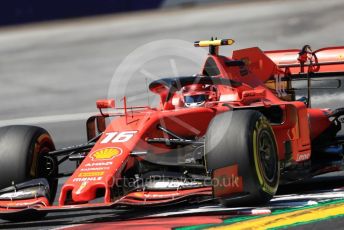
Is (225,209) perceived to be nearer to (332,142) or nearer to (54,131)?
(332,142)

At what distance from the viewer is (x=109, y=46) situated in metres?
23.8

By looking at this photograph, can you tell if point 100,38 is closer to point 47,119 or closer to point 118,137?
point 47,119

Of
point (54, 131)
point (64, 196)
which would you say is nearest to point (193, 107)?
point (64, 196)

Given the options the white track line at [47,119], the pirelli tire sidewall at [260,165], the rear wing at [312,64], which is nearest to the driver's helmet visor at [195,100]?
the pirelli tire sidewall at [260,165]

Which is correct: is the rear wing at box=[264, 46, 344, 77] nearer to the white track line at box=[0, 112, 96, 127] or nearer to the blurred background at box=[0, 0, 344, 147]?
the blurred background at box=[0, 0, 344, 147]

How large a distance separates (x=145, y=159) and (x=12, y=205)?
1243mm

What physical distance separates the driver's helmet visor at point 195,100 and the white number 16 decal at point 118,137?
1058mm

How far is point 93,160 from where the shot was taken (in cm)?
799

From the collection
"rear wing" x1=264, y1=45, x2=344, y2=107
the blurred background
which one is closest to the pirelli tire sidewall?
"rear wing" x1=264, y1=45, x2=344, y2=107

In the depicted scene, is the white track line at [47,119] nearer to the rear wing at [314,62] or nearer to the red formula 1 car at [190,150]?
the rear wing at [314,62]

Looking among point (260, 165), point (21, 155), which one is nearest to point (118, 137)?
point (21, 155)

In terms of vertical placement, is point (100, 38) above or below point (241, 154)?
above

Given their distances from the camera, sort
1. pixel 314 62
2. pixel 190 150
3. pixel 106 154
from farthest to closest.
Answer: pixel 314 62 → pixel 190 150 → pixel 106 154

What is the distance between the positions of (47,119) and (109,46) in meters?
7.69
